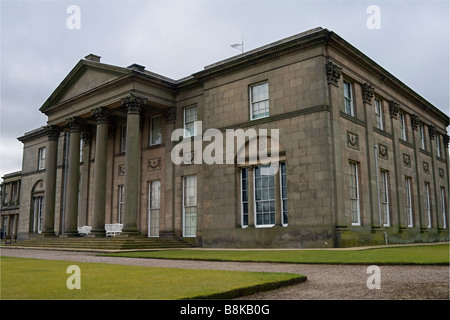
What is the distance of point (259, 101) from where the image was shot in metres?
23.2

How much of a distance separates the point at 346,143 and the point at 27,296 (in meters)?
18.5

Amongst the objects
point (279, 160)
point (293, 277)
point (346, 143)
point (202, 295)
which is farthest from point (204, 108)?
point (202, 295)

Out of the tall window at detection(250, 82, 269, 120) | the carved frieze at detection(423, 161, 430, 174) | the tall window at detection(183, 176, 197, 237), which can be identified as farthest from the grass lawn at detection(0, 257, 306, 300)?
the carved frieze at detection(423, 161, 430, 174)

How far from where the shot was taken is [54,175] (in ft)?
103

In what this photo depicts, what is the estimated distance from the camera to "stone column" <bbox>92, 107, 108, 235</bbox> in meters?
25.7

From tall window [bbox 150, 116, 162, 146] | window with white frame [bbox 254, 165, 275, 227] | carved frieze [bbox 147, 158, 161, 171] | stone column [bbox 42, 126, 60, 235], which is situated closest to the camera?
window with white frame [bbox 254, 165, 275, 227]

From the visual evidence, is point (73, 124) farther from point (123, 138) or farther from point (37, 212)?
point (37, 212)

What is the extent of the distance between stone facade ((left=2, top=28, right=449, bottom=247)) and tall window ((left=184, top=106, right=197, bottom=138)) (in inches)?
3.4

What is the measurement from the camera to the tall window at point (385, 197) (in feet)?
81.4

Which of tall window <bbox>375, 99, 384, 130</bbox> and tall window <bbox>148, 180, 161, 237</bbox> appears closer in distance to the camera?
tall window <bbox>375, 99, 384, 130</bbox>

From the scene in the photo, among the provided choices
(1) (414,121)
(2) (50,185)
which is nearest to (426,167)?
(1) (414,121)

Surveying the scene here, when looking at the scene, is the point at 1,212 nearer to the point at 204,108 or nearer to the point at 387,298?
the point at 204,108

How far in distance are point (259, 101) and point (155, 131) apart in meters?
8.99

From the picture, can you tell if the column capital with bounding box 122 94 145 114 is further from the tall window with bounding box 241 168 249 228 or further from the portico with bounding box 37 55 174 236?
the tall window with bounding box 241 168 249 228
